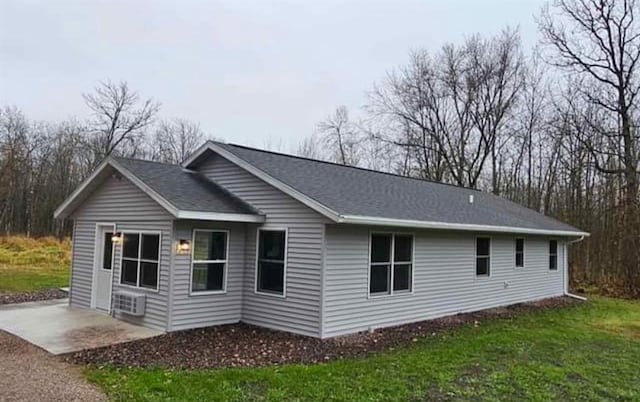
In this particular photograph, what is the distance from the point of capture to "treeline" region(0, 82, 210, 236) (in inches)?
1173

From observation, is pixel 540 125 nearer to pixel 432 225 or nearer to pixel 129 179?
pixel 432 225

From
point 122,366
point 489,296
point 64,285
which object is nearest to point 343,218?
point 122,366

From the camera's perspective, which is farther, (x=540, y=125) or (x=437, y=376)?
(x=540, y=125)

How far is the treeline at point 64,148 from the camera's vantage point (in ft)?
97.8

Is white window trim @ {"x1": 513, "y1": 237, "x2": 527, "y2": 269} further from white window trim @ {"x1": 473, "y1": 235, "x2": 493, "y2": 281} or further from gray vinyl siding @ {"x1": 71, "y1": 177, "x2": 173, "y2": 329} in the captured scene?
gray vinyl siding @ {"x1": 71, "y1": 177, "x2": 173, "y2": 329}

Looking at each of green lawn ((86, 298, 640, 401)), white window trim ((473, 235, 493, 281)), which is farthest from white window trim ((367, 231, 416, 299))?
white window trim ((473, 235, 493, 281))

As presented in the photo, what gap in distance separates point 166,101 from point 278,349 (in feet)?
98.2

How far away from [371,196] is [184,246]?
3.99 metres

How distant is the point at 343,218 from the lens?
25.4 feet

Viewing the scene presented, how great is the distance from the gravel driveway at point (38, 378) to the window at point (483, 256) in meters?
9.14

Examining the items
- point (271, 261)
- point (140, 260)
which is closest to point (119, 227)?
point (140, 260)

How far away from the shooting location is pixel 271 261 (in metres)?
8.95

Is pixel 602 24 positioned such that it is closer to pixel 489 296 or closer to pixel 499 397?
pixel 489 296

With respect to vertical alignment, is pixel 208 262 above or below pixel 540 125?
below
